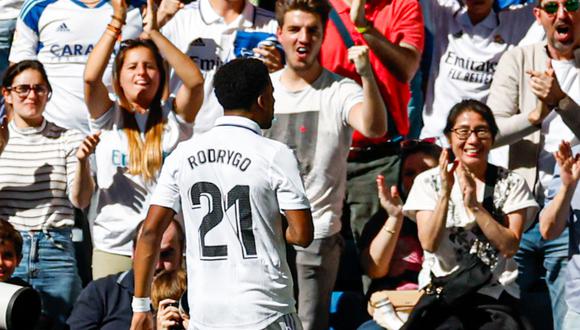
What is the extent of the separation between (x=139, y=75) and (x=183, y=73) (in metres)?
0.29

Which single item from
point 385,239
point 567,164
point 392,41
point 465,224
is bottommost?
point 385,239

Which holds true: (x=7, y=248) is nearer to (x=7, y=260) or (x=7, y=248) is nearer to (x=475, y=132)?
(x=7, y=260)

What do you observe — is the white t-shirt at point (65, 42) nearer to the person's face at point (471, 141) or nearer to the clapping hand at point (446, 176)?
the person's face at point (471, 141)

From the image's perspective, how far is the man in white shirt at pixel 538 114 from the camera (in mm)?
8180

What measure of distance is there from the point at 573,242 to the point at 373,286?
1.20 meters

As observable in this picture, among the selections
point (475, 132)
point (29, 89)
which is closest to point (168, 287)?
point (29, 89)

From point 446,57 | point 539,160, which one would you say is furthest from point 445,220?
point 446,57

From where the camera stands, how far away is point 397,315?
7.72 metres

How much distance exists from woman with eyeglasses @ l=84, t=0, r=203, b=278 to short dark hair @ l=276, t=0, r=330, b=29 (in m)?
0.64

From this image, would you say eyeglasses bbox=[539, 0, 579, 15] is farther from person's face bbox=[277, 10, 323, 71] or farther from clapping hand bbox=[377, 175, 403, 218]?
clapping hand bbox=[377, 175, 403, 218]

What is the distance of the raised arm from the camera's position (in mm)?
8398

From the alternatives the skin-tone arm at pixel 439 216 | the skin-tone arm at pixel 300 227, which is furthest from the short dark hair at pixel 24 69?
the skin-tone arm at pixel 300 227

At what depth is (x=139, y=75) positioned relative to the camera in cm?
840

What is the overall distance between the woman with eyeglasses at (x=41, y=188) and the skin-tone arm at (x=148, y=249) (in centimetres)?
193
